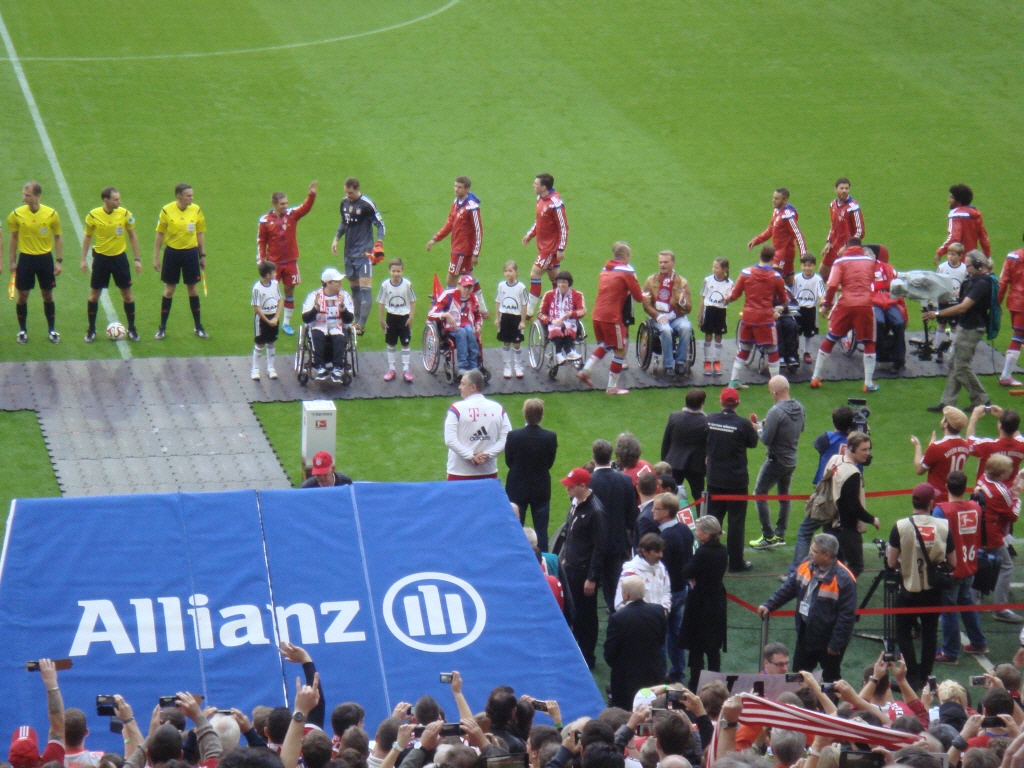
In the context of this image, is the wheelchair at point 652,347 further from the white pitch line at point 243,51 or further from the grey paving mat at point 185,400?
the white pitch line at point 243,51

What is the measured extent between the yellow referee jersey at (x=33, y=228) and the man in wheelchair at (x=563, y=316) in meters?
5.96

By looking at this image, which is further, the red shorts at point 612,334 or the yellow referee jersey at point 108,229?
the yellow referee jersey at point 108,229

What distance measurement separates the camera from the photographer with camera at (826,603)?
33.6 ft

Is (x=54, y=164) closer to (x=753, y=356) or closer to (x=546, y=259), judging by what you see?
(x=546, y=259)

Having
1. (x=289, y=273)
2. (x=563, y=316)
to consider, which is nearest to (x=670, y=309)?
(x=563, y=316)

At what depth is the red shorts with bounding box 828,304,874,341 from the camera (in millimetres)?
16906

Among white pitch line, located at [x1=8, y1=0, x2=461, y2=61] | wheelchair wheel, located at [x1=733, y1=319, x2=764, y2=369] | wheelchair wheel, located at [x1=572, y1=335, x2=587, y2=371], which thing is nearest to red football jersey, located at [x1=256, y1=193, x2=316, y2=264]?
wheelchair wheel, located at [x1=572, y1=335, x2=587, y2=371]

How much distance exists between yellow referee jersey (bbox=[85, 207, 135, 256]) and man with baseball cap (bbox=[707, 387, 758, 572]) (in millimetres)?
7977

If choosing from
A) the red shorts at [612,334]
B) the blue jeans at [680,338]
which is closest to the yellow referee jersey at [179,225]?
the red shorts at [612,334]

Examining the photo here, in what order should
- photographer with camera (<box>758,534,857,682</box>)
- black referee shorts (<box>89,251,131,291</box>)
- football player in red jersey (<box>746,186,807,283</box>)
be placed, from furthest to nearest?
1. football player in red jersey (<box>746,186,807,283</box>)
2. black referee shorts (<box>89,251,131,291</box>)
3. photographer with camera (<box>758,534,857,682</box>)

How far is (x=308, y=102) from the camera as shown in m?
26.7

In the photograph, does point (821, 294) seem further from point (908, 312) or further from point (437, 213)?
point (437, 213)

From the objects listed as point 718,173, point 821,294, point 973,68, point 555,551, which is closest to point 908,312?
point 821,294

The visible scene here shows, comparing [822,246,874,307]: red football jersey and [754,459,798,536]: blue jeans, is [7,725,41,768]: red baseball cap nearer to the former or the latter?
[754,459,798,536]: blue jeans
